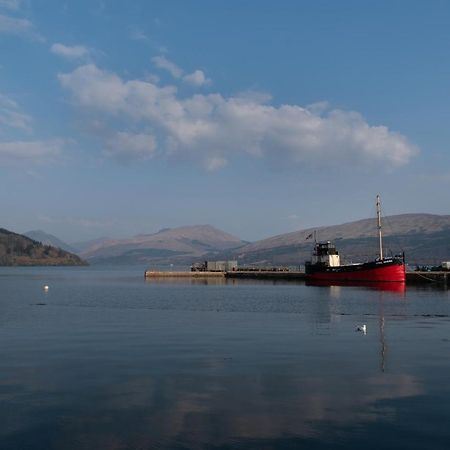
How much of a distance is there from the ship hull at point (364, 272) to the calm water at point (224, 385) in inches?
2880

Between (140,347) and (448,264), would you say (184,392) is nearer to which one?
(140,347)

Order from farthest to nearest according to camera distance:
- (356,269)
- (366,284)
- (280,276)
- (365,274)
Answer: (280,276) < (356,269) < (365,274) < (366,284)

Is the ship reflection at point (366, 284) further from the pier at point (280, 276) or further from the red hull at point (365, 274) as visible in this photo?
the pier at point (280, 276)

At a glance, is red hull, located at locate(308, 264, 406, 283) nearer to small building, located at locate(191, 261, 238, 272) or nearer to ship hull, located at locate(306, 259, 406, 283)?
ship hull, located at locate(306, 259, 406, 283)

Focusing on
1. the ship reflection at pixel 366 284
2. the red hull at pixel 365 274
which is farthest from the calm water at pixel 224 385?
the red hull at pixel 365 274

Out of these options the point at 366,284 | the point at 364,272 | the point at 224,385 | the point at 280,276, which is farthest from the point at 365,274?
the point at 224,385

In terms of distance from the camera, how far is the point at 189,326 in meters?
48.6

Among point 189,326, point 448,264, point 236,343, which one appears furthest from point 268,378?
point 448,264

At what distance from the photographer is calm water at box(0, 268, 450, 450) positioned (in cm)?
1775

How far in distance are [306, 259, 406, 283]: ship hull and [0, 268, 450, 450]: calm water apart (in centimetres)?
7316

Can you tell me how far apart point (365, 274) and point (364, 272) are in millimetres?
524

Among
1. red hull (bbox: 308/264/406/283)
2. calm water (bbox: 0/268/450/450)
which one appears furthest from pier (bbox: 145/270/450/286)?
calm water (bbox: 0/268/450/450)

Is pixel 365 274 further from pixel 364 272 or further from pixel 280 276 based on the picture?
pixel 280 276

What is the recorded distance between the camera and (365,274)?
12631cm
